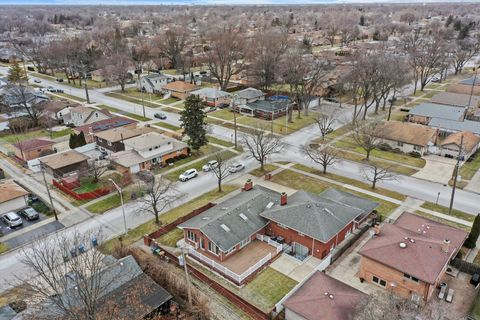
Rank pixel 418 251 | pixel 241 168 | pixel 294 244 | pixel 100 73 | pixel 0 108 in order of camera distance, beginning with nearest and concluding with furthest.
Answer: pixel 418 251 → pixel 294 244 → pixel 241 168 → pixel 0 108 → pixel 100 73

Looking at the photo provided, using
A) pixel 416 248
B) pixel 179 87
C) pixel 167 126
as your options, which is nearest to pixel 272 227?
pixel 416 248

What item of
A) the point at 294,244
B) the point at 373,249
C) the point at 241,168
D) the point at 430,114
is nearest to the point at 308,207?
the point at 294,244

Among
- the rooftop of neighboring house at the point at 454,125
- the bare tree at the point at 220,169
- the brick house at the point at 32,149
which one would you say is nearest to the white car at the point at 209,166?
the bare tree at the point at 220,169

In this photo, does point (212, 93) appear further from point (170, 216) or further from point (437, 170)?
point (437, 170)

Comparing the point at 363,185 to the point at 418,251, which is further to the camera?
the point at 363,185

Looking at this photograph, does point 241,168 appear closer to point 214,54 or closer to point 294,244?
point 294,244

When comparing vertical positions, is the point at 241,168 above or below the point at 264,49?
below
